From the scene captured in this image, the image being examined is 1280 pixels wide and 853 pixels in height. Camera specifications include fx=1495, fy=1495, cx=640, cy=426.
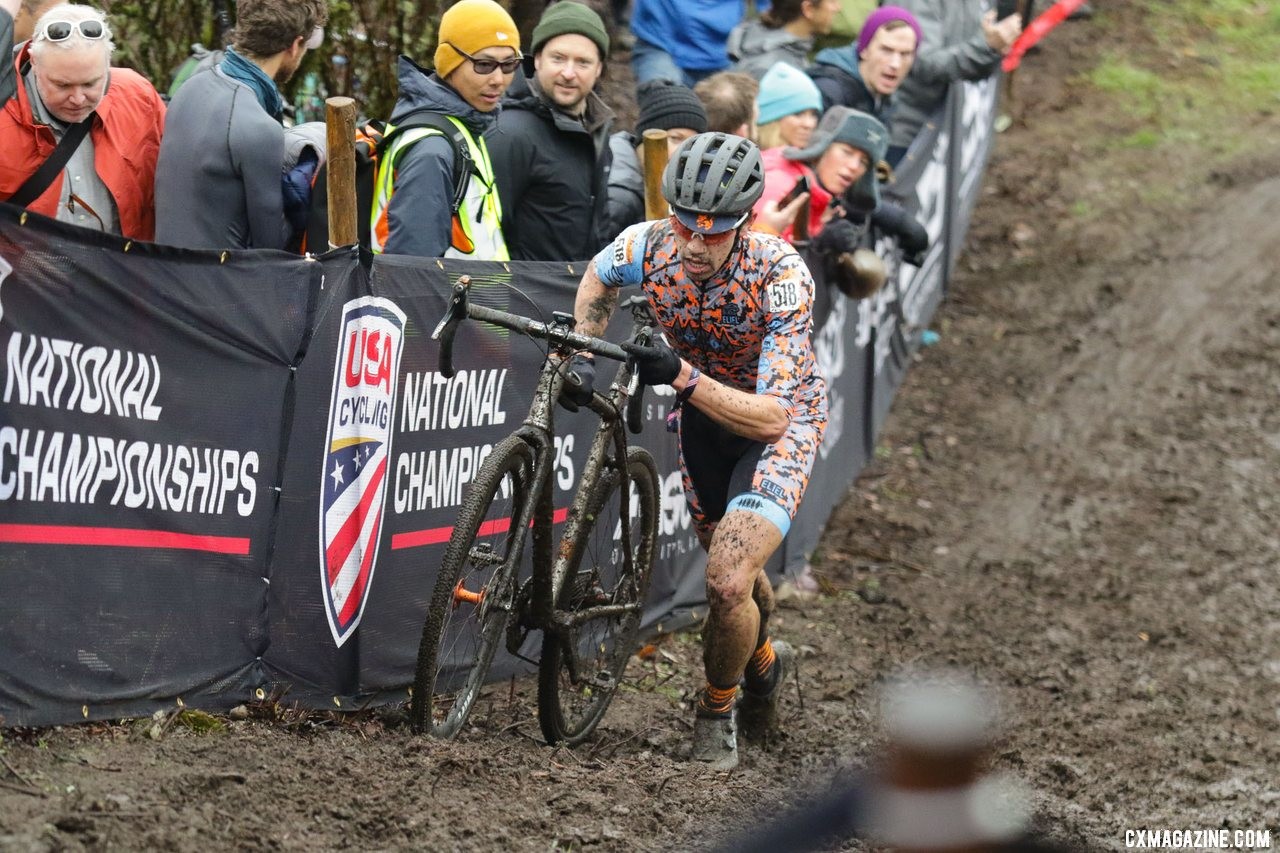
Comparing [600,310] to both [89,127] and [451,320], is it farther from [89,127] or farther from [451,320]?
[89,127]

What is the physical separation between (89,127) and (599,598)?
2614 mm

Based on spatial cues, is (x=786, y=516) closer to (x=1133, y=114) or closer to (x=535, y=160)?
(x=535, y=160)

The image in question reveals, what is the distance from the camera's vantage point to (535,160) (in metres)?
6.76

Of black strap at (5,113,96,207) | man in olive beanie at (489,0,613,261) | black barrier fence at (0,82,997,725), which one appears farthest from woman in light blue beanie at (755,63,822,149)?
black strap at (5,113,96,207)

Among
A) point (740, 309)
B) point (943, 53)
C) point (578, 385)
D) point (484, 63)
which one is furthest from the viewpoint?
point (943, 53)

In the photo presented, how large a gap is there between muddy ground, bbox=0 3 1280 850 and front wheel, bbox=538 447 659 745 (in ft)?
0.60

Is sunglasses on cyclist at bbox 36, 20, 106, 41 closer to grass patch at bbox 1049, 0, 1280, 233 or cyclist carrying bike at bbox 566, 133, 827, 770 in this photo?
cyclist carrying bike at bbox 566, 133, 827, 770

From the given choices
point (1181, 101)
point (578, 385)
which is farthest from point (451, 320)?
point (1181, 101)

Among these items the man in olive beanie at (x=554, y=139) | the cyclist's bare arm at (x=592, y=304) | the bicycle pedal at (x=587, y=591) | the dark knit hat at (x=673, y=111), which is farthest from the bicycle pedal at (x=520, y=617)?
the dark knit hat at (x=673, y=111)

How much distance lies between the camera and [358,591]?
18.8 feet

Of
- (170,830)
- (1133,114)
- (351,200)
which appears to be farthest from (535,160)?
(1133,114)

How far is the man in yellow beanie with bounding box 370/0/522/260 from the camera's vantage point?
19.7 ft

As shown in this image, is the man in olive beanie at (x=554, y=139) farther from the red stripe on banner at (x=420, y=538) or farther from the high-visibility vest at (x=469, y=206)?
the red stripe on banner at (x=420, y=538)

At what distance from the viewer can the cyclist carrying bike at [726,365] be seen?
17.9 ft
